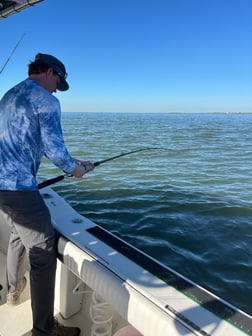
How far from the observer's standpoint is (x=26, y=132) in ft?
6.61

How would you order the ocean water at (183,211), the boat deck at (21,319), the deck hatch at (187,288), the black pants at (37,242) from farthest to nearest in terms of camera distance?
the ocean water at (183,211) < the boat deck at (21,319) < the black pants at (37,242) < the deck hatch at (187,288)

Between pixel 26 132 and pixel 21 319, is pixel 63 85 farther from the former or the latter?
pixel 21 319

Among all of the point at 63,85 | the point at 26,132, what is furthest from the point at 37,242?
the point at 63,85

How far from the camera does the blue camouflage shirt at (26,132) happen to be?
2.00 meters

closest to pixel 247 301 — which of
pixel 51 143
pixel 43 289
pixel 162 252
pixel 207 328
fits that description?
pixel 162 252

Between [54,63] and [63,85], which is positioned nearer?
[54,63]

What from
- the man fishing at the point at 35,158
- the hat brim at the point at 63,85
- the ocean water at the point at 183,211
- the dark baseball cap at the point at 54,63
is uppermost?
the dark baseball cap at the point at 54,63

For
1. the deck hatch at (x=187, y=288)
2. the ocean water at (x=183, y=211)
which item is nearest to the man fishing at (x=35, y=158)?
the deck hatch at (x=187, y=288)

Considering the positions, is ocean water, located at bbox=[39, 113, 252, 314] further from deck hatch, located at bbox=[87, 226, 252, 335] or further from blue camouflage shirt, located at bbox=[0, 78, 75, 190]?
blue camouflage shirt, located at bbox=[0, 78, 75, 190]

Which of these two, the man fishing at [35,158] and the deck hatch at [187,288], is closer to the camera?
the deck hatch at [187,288]

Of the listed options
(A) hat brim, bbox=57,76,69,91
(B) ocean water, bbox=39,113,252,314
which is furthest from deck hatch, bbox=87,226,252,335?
(B) ocean water, bbox=39,113,252,314

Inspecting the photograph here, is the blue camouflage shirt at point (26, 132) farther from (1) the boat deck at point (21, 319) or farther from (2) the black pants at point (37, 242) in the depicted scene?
(1) the boat deck at point (21, 319)

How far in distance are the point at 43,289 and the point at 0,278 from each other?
1.24 meters

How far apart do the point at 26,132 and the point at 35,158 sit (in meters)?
0.20
